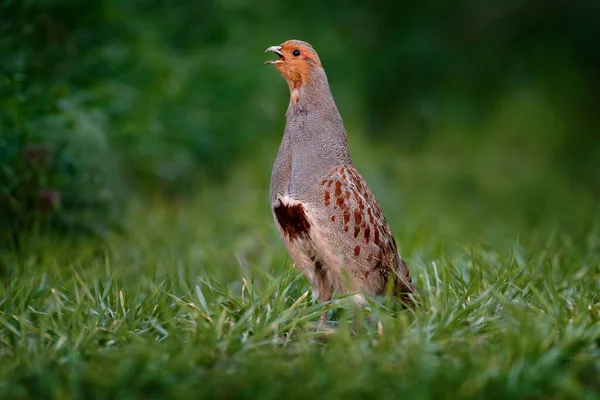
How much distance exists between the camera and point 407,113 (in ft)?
41.8

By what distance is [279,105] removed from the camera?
33.9 ft

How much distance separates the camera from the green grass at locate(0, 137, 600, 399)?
292cm

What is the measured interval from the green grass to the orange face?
85cm

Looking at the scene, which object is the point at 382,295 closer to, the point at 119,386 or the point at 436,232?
the point at 119,386

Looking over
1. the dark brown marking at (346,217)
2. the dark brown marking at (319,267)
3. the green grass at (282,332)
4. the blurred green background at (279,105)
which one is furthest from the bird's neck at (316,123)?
the blurred green background at (279,105)

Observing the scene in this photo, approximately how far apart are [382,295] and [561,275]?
1.26 metres

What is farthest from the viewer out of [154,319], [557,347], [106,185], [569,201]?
[569,201]

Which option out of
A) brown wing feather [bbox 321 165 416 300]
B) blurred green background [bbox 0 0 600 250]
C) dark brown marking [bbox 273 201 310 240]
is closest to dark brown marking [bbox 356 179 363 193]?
brown wing feather [bbox 321 165 416 300]

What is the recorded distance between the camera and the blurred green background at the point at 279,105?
17.6 feet

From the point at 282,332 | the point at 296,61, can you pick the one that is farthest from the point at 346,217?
the point at 296,61

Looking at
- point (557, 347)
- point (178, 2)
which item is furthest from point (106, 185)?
point (557, 347)

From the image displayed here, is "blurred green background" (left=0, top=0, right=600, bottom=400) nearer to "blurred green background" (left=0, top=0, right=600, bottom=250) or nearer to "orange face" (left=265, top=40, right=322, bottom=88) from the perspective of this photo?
"blurred green background" (left=0, top=0, right=600, bottom=250)

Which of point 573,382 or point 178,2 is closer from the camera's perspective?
point 573,382

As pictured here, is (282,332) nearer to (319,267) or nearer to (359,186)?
(319,267)
